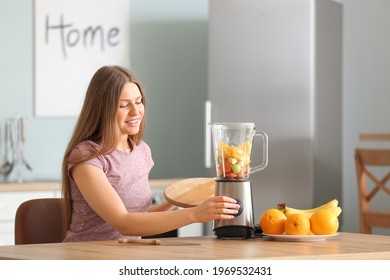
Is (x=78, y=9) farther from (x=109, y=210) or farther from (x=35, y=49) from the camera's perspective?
(x=109, y=210)

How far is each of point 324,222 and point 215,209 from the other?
285 millimetres

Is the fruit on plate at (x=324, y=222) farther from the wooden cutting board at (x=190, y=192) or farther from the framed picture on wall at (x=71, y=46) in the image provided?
the framed picture on wall at (x=71, y=46)

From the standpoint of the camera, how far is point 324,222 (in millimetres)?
2205

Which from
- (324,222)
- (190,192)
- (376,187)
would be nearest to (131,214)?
(190,192)

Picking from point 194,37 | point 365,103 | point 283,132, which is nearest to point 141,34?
point 194,37

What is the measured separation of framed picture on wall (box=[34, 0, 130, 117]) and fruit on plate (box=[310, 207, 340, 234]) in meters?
2.85

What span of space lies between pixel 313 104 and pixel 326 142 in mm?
306

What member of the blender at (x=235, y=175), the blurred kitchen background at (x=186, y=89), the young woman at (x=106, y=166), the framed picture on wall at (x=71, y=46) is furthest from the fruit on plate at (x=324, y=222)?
the framed picture on wall at (x=71, y=46)

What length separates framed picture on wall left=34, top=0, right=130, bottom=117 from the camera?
479 cm

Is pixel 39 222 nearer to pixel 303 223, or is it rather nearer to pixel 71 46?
pixel 303 223

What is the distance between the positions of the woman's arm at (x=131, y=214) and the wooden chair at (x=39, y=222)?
0.17 metres

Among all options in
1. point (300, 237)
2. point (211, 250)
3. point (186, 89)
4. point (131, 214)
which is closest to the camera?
point (211, 250)

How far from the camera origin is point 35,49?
4773 millimetres

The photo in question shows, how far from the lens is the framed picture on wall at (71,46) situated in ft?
15.7
